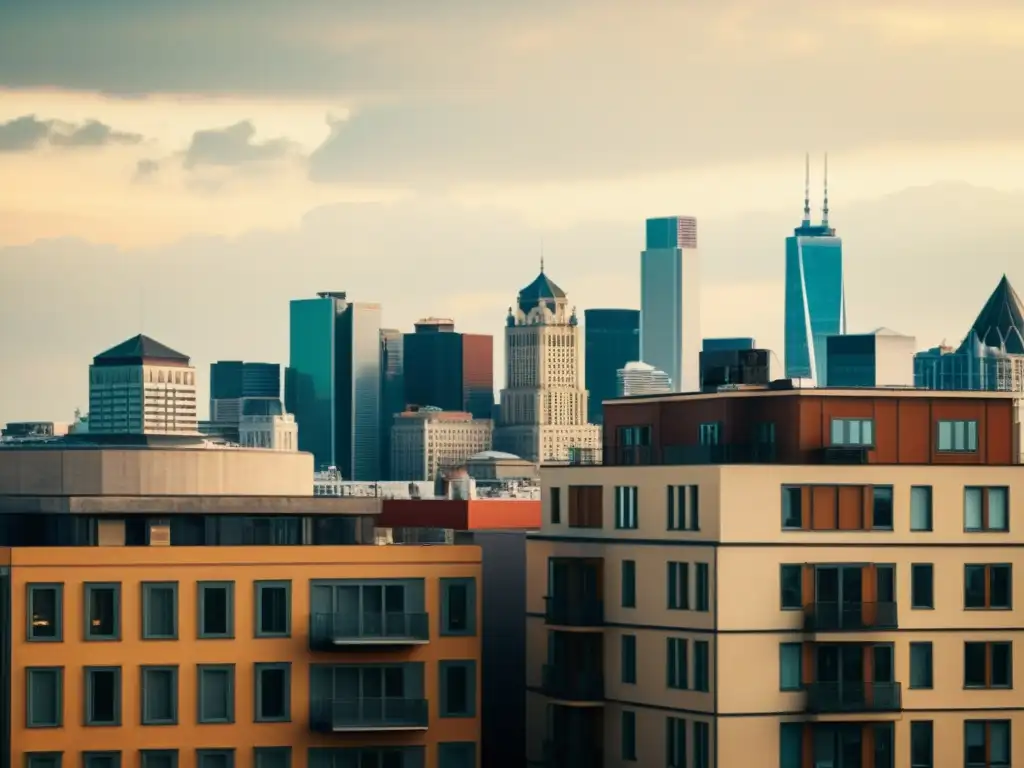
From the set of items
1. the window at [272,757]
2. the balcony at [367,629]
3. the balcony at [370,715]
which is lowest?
the window at [272,757]

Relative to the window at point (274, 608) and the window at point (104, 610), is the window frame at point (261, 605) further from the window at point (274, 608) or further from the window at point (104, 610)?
the window at point (104, 610)

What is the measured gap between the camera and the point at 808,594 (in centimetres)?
8331

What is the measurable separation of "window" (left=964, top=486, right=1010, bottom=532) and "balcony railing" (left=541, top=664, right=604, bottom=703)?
1372 centimetres

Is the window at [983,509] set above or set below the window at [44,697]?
above

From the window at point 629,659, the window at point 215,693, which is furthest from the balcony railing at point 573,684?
the window at point 215,693

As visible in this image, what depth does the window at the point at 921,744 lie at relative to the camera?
84.1m

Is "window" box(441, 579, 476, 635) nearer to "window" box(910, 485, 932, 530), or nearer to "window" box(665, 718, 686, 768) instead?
"window" box(665, 718, 686, 768)

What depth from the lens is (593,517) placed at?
90.2 metres

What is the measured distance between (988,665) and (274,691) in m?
23.4

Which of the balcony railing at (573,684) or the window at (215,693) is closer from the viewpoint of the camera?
the window at (215,693)

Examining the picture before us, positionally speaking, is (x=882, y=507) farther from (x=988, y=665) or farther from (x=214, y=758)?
(x=214, y=758)

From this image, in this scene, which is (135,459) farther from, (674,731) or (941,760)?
(941,760)

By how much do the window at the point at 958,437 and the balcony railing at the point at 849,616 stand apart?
627 centimetres

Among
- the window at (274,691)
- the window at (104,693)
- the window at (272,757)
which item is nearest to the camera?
the window at (104,693)
